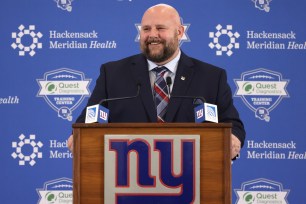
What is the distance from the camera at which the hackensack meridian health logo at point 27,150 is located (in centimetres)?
399

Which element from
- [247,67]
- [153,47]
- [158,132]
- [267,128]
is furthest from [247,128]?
[158,132]

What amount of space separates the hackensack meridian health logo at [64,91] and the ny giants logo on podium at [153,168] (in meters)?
2.20

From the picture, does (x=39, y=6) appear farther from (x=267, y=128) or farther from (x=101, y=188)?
(x=101, y=188)

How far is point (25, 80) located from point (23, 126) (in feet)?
1.19

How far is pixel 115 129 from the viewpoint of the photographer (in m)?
1.86

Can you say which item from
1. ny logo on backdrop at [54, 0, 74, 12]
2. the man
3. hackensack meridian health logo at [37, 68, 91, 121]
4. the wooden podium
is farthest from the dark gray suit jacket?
ny logo on backdrop at [54, 0, 74, 12]

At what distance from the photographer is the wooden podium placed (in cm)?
184

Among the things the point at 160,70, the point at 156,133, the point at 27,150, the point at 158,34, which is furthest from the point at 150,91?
the point at 27,150

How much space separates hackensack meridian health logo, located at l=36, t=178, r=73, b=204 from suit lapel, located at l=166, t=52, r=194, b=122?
5.87 feet

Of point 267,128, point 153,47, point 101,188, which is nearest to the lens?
point 101,188

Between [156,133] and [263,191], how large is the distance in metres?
2.37

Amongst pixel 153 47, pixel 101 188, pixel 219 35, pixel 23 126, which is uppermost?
pixel 219 35

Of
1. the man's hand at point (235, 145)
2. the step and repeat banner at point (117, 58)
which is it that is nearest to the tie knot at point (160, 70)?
the man's hand at point (235, 145)

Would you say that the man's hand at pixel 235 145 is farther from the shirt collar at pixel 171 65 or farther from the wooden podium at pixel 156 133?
the shirt collar at pixel 171 65
